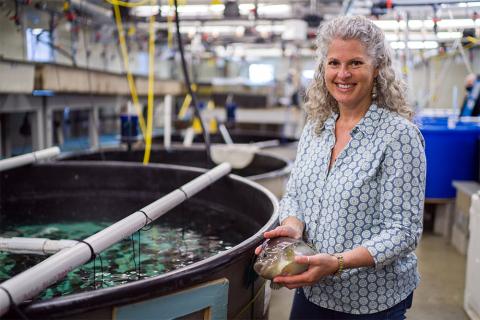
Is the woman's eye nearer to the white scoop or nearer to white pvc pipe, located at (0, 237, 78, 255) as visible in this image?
white pvc pipe, located at (0, 237, 78, 255)

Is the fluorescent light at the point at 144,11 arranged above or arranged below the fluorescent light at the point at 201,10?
below

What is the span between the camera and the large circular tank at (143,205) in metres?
1.17

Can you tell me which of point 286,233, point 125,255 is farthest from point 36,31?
point 286,233

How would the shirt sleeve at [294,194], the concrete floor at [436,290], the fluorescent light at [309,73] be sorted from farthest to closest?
the concrete floor at [436,290] → the fluorescent light at [309,73] → the shirt sleeve at [294,194]

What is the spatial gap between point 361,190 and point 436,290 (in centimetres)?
207

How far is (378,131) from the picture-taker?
1.12 m

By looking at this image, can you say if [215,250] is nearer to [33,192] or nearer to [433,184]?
[33,192]

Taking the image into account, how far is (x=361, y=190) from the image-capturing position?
1110 mm

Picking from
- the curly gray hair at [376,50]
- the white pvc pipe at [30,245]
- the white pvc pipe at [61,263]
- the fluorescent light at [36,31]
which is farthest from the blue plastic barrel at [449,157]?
the fluorescent light at [36,31]

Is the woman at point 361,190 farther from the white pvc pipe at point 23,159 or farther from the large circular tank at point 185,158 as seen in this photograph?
the large circular tank at point 185,158

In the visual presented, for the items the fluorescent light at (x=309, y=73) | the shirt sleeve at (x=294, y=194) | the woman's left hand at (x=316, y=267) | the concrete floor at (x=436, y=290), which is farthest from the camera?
the concrete floor at (x=436, y=290)

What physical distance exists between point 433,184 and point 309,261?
3293 mm

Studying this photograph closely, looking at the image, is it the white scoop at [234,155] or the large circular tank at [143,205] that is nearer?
the large circular tank at [143,205]

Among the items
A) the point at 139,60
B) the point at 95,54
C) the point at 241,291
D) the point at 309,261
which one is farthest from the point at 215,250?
the point at 139,60
